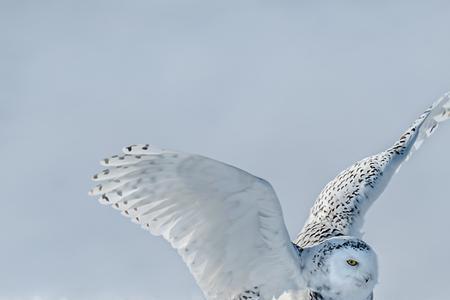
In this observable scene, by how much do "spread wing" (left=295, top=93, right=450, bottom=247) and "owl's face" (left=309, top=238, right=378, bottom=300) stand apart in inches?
38.5

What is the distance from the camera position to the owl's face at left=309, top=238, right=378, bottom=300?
7281 mm

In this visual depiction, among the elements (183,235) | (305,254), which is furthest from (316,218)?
(183,235)

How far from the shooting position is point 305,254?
25.0 feet

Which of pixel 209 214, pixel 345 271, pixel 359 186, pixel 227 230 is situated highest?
pixel 359 186

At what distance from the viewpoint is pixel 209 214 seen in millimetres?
7234

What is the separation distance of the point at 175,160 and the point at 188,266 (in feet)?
3.24

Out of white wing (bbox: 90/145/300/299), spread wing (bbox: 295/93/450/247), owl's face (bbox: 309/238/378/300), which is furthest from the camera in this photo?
spread wing (bbox: 295/93/450/247)

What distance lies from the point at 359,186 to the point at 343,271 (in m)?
1.99

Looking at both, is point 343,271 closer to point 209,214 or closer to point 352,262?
point 352,262

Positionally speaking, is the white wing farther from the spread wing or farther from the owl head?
the spread wing

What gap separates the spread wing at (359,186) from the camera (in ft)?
29.0

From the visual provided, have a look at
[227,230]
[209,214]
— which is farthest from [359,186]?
[209,214]

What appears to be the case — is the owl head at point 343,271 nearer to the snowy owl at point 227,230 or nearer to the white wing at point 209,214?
the snowy owl at point 227,230

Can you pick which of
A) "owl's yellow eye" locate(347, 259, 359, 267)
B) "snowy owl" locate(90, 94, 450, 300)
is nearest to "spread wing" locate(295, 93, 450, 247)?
"snowy owl" locate(90, 94, 450, 300)
